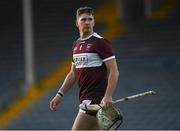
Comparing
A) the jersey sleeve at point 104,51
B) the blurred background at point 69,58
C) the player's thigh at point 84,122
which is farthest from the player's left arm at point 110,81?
the blurred background at point 69,58

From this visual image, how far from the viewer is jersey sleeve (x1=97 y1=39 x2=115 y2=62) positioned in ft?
21.3

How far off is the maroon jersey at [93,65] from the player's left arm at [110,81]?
0.24 feet

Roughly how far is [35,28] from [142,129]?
4957mm

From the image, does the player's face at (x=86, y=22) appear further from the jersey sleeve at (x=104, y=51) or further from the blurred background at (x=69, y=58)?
the blurred background at (x=69, y=58)

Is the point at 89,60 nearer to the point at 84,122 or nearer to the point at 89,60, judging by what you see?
the point at 89,60

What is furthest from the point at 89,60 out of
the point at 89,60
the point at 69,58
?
the point at 69,58

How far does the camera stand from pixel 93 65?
657 centimetres

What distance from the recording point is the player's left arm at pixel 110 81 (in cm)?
632

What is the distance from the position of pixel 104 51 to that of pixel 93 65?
0.17 m

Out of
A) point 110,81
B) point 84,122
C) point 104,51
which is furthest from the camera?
point 84,122

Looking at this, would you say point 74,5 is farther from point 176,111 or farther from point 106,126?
point 106,126

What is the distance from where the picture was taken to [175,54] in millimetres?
13164

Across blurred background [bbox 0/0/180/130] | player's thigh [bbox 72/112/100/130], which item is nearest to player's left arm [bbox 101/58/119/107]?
player's thigh [bbox 72/112/100/130]

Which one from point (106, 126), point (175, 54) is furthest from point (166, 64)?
point (106, 126)
